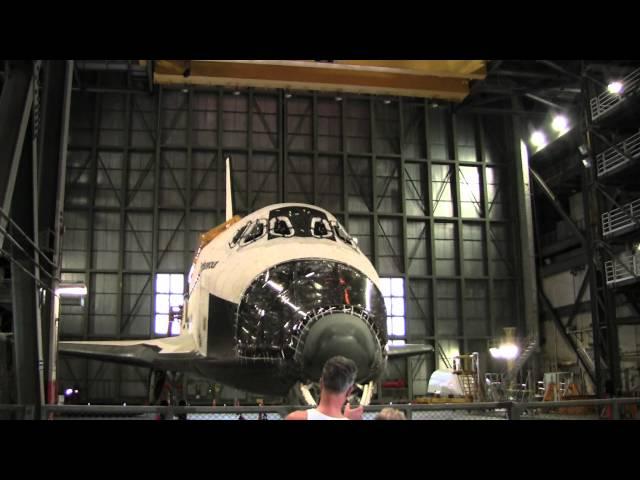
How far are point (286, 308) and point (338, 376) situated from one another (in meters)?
3.43

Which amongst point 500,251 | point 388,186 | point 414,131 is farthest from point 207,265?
point 500,251

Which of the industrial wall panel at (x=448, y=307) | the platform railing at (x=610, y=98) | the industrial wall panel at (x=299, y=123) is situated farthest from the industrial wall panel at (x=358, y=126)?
the platform railing at (x=610, y=98)

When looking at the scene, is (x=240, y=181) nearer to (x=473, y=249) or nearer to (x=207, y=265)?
(x=473, y=249)

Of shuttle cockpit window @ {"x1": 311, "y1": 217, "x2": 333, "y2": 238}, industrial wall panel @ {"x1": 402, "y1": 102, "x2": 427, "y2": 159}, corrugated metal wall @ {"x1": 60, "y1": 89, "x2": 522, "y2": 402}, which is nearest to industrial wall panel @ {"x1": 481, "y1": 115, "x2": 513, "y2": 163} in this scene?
corrugated metal wall @ {"x1": 60, "y1": 89, "x2": 522, "y2": 402}

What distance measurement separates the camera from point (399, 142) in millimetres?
25656

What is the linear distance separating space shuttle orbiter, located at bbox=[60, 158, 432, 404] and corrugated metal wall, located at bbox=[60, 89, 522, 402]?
50.0 ft

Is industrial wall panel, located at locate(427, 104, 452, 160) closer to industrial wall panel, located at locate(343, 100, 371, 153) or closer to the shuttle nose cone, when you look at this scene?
industrial wall panel, located at locate(343, 100, 371, 153)

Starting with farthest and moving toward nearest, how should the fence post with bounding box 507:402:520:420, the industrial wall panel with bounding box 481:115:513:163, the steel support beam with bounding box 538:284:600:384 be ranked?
the industrial wall panel with bounding box 481:115:513:163, the steel support beam with bounding box 538:284:600:384, the fence post with bounding box 507:402:520:420

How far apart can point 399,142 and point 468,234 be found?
182 inches

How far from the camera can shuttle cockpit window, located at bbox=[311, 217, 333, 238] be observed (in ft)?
23.3

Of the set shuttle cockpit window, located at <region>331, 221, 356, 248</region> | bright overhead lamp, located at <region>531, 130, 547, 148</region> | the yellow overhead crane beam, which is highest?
bright overhead lamp, located at <region>531, 130, 547, 148</region>
